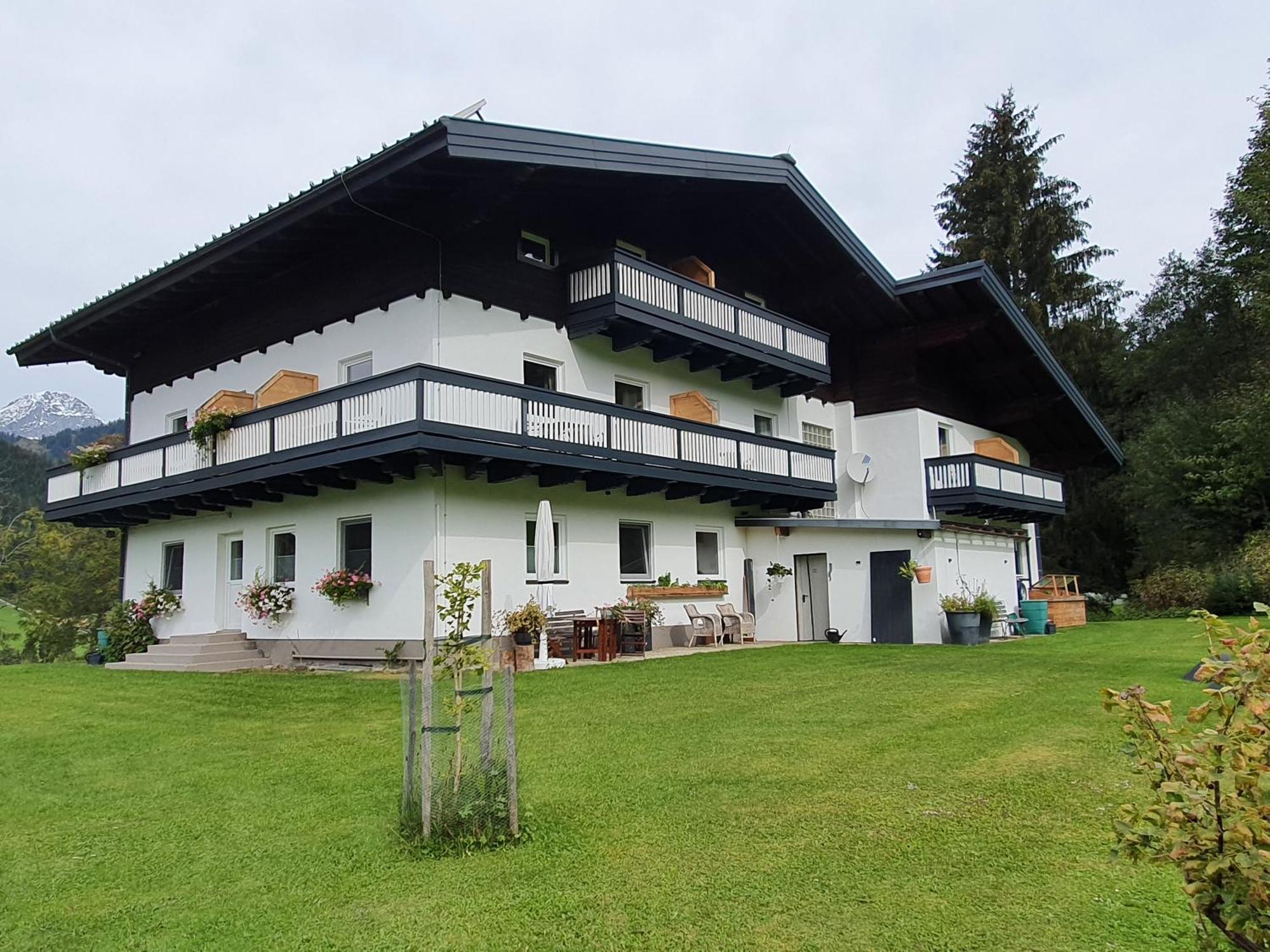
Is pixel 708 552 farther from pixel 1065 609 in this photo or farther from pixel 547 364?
pixel 1065 609

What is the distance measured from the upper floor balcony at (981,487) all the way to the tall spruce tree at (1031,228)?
13.4m

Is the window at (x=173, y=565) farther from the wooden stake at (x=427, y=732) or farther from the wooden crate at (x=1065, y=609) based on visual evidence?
the wooden crate at (x=1065, y=609)

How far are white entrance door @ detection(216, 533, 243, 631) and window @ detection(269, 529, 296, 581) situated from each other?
111cm

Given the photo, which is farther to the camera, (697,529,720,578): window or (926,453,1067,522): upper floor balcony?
(926,453,1067,522): upper floor balcony

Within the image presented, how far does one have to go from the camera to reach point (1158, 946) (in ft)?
11.5

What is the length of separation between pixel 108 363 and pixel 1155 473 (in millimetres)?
31005

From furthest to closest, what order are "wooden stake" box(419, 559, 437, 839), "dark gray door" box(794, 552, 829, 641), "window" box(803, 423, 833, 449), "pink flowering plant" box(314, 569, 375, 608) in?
"window" box(803, 423, 833, 449)
"dark gray door" box(794, 552, 829, 641)
"pink flowering plant" box(314, 569, 375, 608)
"wooden stake" box(419, 559, 437, 839)

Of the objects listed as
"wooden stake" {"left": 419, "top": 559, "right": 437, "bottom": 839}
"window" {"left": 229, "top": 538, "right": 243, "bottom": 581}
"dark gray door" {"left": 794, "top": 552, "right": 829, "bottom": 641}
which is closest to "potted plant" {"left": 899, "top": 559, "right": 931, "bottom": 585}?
"dark gray door" {"left": 794, "top": 552, "right": 829, "bottom": 641}

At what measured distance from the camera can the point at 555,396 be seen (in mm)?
15273

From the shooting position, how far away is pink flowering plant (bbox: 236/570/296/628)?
53.8 ft

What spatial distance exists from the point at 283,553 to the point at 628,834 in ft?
45.7

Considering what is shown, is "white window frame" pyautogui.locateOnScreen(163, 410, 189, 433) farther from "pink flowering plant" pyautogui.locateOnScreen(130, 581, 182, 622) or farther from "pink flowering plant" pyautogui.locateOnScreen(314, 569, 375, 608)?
"pink flowering plant" pyautogui.locateOnScreen(314, 569, 375, 608)

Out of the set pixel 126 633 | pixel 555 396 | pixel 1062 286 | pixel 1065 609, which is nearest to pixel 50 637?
pixel 126 633

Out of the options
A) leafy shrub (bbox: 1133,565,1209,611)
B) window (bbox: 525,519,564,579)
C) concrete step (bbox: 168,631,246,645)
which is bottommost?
concrete step (bbox: 168,631,246,645)
